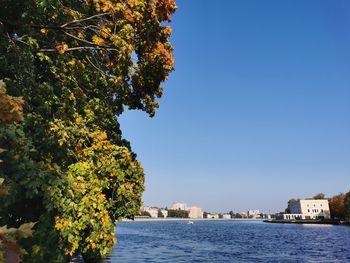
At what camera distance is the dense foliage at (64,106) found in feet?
33.4

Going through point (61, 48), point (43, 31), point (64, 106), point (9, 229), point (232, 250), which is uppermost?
point (43, 31)

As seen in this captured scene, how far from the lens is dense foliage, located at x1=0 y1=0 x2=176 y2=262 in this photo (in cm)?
1017

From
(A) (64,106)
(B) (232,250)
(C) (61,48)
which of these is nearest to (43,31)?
(C) (61,48)

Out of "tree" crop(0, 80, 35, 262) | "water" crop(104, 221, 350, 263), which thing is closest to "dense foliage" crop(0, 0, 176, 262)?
"tree" crop(0, 80, 35, 262)

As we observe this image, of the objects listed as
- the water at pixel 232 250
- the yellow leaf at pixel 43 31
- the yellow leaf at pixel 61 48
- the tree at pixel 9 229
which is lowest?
the water at pixel 232 250

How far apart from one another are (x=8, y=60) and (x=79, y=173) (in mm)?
3936

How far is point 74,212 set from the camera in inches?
417

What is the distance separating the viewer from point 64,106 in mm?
12844

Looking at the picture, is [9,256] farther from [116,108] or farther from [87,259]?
[87,259]

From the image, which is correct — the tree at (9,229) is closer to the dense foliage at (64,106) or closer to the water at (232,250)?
the dense foliage at (64,106)

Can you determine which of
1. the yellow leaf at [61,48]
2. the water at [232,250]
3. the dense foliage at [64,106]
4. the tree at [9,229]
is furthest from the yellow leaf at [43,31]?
the water at [232,250]

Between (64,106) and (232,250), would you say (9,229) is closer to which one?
(64,106)

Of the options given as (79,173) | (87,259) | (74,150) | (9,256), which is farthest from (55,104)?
(87,259)

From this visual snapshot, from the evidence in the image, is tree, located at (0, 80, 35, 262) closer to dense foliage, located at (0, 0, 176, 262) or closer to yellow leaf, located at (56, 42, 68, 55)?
dense foliage, located at (0, 0, 176, 262)
